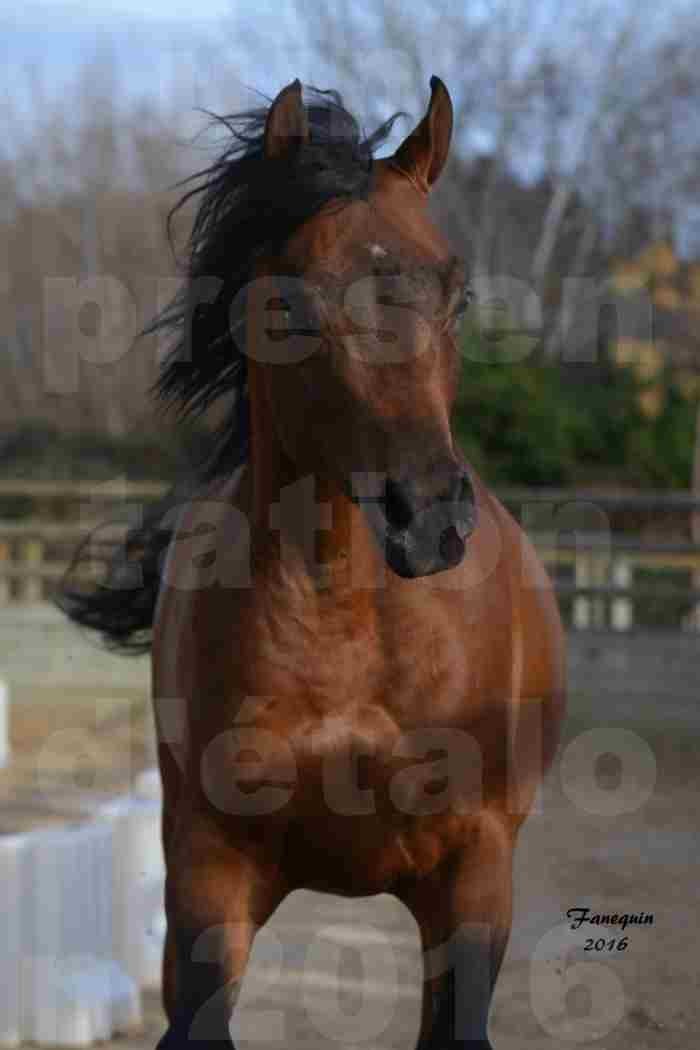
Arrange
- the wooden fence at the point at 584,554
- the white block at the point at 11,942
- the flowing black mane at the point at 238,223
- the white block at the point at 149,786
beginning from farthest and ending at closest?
the wooden fence at the point at 584,554, the white block at the point at 149,786, the white block at the point at 11,942, the flowing black mane at the point at 238,223

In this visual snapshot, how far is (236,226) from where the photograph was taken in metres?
2.74

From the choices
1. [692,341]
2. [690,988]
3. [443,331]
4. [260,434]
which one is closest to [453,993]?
[260,434]

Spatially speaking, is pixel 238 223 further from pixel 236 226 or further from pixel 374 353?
pixel 374 353

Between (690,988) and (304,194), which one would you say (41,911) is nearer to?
(690,988)

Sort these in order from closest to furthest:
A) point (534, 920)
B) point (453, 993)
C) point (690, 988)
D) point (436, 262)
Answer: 1. point (436, 262)
2. point (453, 993)
3. point (690, 988)
4. point (534, 920)

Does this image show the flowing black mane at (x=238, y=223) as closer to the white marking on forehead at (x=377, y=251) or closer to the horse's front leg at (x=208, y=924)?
the white marking on forehead at (x=377, y=251)

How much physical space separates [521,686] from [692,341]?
1302cm

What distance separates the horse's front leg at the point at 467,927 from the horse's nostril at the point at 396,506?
2.79 ft

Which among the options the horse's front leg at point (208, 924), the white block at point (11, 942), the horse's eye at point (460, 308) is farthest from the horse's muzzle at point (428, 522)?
the white block at point (11, 942)

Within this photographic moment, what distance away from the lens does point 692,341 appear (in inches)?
614

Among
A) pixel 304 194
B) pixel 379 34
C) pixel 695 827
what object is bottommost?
pixel 695 827

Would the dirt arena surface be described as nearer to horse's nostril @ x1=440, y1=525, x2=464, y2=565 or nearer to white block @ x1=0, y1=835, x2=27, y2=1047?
white block @ x1=0, y1=835, x2=27, y2=1047

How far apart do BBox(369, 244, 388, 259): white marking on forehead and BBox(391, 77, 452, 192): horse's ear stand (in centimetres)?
35

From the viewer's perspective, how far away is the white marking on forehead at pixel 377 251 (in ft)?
7.72
